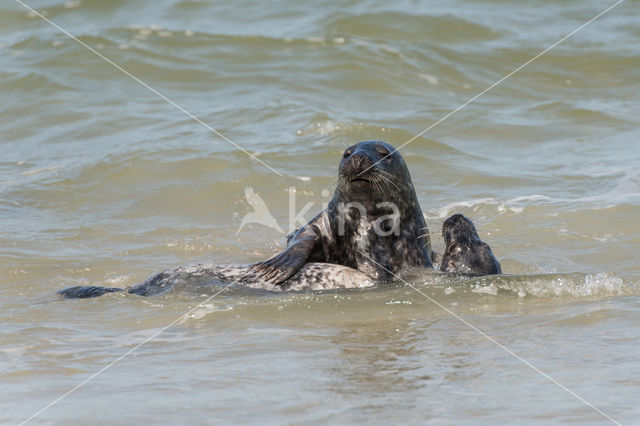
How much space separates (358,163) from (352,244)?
25.7 inches

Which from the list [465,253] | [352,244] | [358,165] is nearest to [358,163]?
[358,165]

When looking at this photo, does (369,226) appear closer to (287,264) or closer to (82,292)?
(287,264)

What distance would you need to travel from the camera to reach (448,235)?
21.5 ft

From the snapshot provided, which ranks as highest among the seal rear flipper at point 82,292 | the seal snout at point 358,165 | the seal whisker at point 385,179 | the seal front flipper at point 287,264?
the seal snout at point 358,165

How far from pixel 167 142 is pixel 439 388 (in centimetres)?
819

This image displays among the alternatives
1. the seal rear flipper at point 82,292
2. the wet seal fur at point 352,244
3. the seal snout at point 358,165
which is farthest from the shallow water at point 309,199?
the seal snout at point 358,165

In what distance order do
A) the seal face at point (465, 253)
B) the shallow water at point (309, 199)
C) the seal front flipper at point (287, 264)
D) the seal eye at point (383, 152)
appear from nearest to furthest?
the shallow water at point (309, 199) → the seal front flipper at point (287, 264) → the seal face at point (465, 253) → the seal eye at point (383, 152)

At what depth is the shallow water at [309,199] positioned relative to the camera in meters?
4.13

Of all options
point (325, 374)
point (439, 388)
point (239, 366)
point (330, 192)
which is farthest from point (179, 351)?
point (330, 192)

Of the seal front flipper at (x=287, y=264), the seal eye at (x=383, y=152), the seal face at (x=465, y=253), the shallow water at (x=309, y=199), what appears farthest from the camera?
the seal eye at (x=383, y=152)

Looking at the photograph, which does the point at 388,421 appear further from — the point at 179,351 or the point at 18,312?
the point at 18,312

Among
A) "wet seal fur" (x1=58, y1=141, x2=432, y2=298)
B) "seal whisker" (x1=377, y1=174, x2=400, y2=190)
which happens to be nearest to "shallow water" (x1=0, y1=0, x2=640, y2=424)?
"wet seal fur" (x1=58, y1=141, x2=432, y2=298)

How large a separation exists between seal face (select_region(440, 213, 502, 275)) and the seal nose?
762mm

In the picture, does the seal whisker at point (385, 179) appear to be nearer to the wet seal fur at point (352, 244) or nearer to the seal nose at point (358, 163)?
the wet seal fur at point (352, 244)
